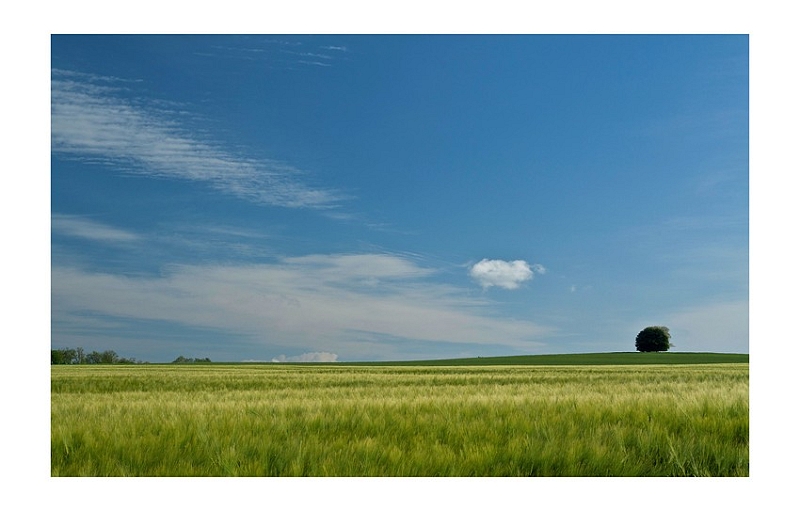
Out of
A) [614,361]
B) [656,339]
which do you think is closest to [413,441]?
[614,361]

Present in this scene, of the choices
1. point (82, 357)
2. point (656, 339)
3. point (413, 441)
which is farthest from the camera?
point (656, 339)

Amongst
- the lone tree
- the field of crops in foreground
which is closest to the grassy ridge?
the lone tree

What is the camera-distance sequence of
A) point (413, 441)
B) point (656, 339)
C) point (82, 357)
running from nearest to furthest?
point (413, 441) < point (82, 357) < point (656, 339)

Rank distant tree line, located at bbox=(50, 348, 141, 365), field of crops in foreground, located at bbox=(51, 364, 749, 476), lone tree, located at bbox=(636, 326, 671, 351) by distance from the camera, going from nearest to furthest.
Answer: field of crops in foreground, located at bbox=(51, 364, 749, 476) → distant tree line, located at bbox=(50, 348, 141, 365) → lone tree, located at bbox=(636, 326, 671, 351)

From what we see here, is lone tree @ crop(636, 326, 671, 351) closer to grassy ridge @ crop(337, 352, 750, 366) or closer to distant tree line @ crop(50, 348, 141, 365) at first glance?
grassy ridge @ crop(337, 352, 750, 366)

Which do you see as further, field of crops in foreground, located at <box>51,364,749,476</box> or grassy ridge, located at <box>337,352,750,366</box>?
grassy ridge, located at <box>337,352,750,366</box>

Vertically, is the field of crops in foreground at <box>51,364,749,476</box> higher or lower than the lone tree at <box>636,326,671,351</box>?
higher

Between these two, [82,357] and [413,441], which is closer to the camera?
[413,441]

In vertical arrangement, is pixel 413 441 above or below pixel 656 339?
A: above

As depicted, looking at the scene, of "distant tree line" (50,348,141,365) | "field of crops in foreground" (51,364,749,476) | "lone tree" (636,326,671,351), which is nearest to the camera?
"field of crops in foreground" (51,364,749,476)

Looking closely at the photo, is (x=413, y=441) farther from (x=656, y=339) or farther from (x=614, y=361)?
(x=656, y=339)
